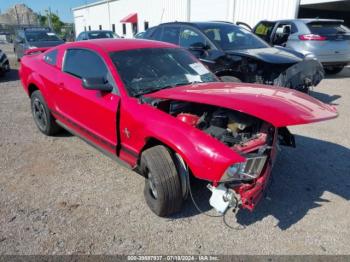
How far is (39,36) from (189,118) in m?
12.5

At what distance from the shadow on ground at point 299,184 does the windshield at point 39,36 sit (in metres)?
11.8

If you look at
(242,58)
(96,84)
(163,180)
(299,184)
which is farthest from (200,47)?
(163,180)

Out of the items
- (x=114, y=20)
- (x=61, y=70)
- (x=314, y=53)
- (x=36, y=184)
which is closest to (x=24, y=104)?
(x=61, y=70)

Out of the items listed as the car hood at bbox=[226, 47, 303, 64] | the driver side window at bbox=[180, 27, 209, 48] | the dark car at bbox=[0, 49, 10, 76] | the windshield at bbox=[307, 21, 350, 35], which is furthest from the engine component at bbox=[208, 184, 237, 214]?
the dark car at bbox=[0, 49, 10, 76]

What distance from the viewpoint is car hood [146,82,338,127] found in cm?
237

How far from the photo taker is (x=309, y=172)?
3.84 m

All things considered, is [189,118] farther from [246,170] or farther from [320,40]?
[320,40]

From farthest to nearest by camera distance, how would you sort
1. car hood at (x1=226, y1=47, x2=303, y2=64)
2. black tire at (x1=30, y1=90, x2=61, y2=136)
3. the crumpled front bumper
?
car hood at (x1=226, y1=47, x2=303, y2=64) < black tire at (x1=30, y1=90, x2=61, y2=136) < the crumpled front bumper

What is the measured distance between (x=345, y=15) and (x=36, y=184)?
2092cm

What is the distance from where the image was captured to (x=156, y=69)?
141 inches

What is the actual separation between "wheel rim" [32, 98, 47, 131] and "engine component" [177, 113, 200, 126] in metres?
2.69

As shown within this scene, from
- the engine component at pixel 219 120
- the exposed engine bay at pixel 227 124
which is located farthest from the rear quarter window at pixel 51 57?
the engine component at pixel 219 120

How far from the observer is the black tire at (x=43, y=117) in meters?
4.66

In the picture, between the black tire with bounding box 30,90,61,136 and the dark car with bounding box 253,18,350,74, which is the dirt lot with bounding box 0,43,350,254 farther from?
the dark car with bounding box 253,18,350,74
